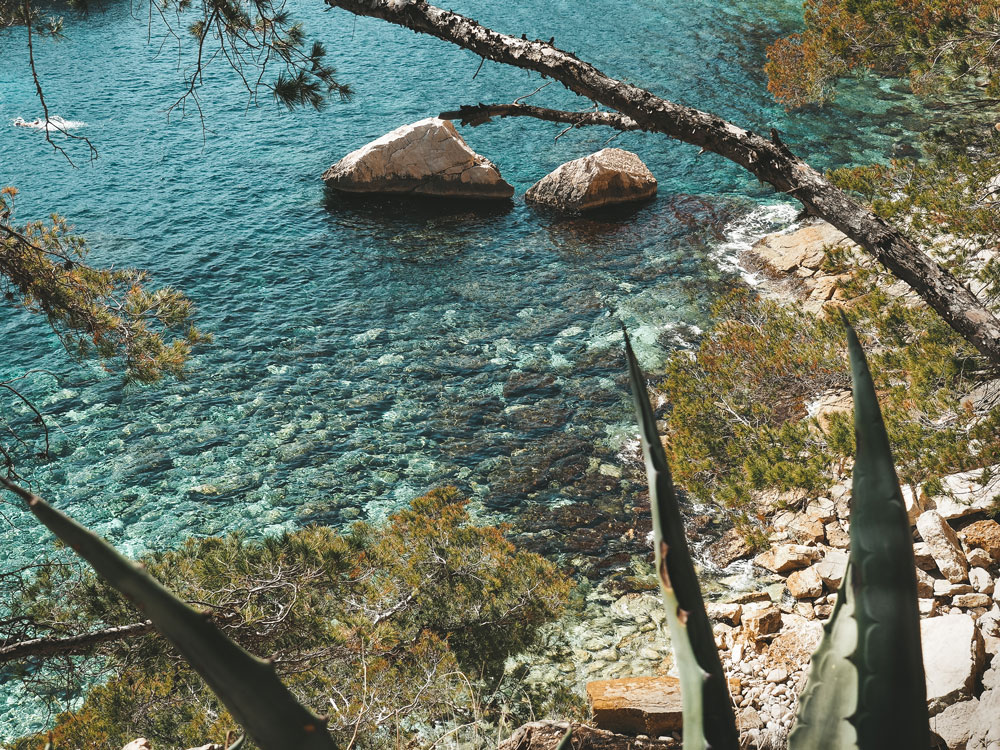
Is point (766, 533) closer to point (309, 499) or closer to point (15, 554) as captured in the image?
point (309, 499)

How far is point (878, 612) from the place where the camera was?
A: 1371 mm

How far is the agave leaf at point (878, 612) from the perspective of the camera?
4.36 feet

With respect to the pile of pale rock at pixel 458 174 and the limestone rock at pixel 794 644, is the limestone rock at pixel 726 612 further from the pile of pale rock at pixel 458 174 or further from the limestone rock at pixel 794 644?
the pile of pale rock at pixel 458 174

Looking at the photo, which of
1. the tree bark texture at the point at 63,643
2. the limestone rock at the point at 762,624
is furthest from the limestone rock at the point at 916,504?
the tree bark texture at the point at 63,643

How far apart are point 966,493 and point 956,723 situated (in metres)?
1.92

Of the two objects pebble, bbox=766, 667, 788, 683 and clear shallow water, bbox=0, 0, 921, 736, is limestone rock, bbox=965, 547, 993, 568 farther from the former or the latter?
clear shallow water, bbox=0, 0, 921, 736

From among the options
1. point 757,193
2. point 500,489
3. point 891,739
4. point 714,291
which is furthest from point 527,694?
point 757,193

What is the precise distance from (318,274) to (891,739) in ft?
40.1

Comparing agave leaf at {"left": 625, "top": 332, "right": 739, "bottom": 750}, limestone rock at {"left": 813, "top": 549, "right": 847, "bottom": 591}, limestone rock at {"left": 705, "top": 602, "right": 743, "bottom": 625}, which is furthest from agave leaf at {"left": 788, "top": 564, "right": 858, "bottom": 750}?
limestone rock at {"left": 813, "top": 549, "right": 847, "bottom": 591}

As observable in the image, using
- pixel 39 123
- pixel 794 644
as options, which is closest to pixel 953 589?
pixel 794 644

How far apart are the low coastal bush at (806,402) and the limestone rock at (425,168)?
669 centimetres

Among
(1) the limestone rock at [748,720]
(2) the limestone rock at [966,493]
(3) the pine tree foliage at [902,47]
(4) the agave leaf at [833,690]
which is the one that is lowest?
(1) the limestone rock at [748,720]

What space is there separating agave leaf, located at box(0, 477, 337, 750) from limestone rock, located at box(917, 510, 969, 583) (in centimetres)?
520

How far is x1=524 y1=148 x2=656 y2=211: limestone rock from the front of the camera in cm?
1375
